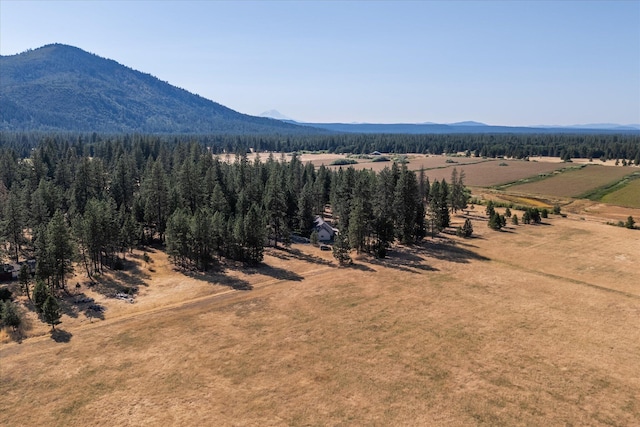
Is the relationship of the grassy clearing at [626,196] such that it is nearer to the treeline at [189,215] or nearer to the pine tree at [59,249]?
the treeline at [189,215]

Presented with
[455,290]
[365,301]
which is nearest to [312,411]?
[365,301]

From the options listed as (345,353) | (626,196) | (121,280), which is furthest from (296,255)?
(626,196)

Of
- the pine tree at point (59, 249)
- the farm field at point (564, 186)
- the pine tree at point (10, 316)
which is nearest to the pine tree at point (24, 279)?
the pine tree at point (59, 249)

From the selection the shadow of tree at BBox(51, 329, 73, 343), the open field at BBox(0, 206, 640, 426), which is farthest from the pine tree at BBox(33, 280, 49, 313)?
the shadow of tree at BBox(51, 329, 73, 343)

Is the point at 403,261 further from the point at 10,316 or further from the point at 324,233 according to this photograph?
the point at 10,316

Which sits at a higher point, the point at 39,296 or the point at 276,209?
the point at 276,209

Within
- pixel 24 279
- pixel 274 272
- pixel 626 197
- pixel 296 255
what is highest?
pixel 24 279

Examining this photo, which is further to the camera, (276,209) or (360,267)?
(276,209)

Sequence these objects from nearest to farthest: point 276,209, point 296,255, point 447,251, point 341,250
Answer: point 341,250 → point 296,255 → point 447,251 → point 276,209
